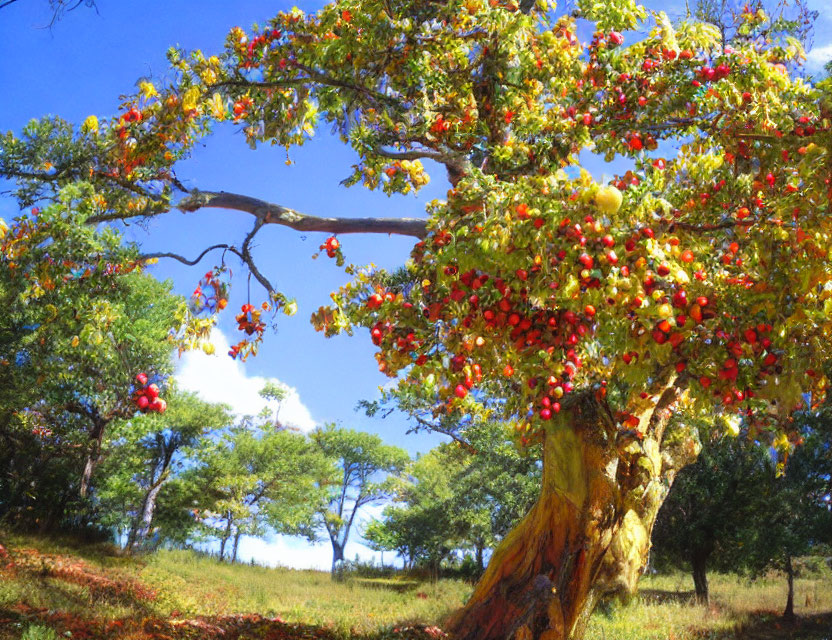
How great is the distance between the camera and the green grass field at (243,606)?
8.89m

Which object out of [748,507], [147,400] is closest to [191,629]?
[147,400]

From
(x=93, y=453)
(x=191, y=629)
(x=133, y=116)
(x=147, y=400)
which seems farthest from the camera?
(x=93, y=453)

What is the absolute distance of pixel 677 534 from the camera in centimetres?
2038

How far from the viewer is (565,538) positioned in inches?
300

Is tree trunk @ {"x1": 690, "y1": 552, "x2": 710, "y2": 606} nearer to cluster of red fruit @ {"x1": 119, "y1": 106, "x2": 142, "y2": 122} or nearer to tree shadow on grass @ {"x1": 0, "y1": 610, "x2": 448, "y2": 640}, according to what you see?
tree shadow on grass @ {"x1": 0, "y1": 610, "x2": 448, "y2": 640}

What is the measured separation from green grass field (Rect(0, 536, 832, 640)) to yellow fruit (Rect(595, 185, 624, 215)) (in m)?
7.15

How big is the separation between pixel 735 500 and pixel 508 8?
18.7m

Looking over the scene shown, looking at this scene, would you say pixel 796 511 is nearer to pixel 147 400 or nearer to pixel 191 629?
pixel 191 629

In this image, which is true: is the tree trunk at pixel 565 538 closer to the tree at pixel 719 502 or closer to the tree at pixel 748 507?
the tree at pixel 748 507

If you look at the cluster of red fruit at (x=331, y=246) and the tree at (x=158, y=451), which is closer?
the cluster of red fruit at (x=331, y=246)

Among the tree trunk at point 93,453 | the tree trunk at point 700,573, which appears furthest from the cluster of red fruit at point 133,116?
the tree trunk at point 700,573

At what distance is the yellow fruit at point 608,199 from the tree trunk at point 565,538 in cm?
357

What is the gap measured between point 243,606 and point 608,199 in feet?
47.8

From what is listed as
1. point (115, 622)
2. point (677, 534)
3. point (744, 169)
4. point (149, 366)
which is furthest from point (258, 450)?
point (744, 169)
